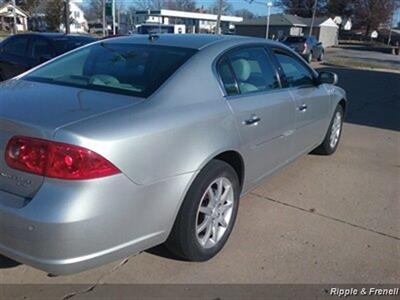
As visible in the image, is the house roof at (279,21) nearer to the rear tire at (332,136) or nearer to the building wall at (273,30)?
the building wall at (273,30)

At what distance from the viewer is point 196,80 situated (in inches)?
121

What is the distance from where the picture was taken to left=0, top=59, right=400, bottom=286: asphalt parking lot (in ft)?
9.95

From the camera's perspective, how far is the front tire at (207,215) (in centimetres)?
288

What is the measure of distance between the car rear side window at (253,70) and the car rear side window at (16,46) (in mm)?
7037

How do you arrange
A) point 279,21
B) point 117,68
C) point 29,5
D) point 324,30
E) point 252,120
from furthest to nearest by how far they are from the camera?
point 29,5, point 324,30, point 279,21, point 252,120, point 117,68

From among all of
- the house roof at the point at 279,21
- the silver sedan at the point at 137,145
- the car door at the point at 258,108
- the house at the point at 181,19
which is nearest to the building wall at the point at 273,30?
the house roof at the point at 279,21

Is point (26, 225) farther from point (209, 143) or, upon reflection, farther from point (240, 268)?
point (240, 268)

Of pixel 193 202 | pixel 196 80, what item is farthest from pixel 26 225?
pixel 196 80

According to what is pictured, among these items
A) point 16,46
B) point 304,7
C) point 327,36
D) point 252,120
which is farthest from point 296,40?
point 304,7

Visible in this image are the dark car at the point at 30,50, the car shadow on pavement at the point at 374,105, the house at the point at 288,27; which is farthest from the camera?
the house at the point at 288,27

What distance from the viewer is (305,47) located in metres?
27.6

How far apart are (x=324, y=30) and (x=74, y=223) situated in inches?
2453
